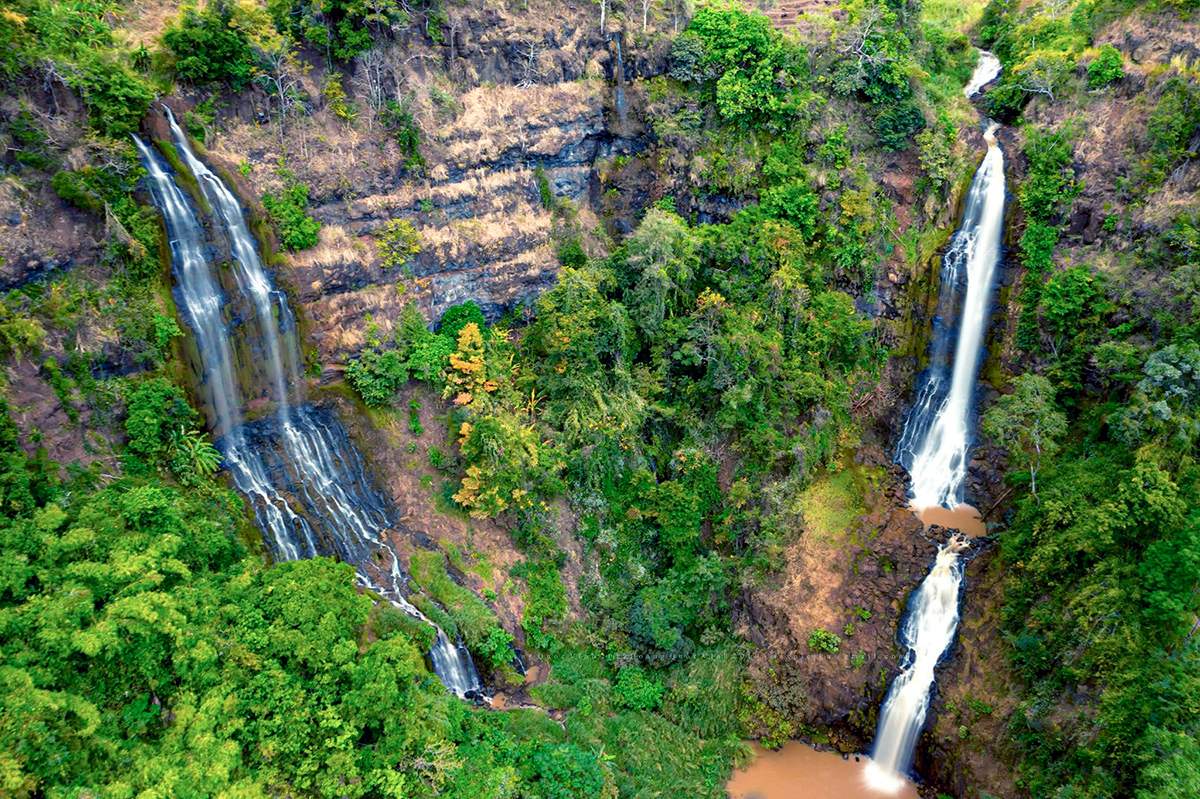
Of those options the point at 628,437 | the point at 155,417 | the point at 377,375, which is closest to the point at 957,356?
the point at 628,437

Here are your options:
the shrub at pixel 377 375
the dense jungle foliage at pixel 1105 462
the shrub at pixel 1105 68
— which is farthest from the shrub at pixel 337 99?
the shrub at pixel 1105 68

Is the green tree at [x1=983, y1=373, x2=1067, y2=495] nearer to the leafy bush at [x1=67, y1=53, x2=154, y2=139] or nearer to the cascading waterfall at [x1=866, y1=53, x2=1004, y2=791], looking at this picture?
the cascading waterfall at [x1=866, y1=53, x2=1004, y2=791]

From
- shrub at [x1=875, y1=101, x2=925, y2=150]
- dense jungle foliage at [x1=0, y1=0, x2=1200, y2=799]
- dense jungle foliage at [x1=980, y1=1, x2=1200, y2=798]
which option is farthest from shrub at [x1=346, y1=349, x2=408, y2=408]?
shrub at [x1=875, y1=101, x2=925, y2=150]

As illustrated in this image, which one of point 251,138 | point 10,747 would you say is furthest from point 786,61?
point 10,747

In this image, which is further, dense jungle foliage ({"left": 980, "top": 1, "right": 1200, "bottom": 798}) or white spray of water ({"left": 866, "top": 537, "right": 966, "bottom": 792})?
white spray of water ({"left": 866, "top": 537, "right": 966, "bottom": 792})

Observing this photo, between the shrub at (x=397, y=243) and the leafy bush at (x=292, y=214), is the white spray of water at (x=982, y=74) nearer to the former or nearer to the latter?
the shrub at (x=397, y=243)
